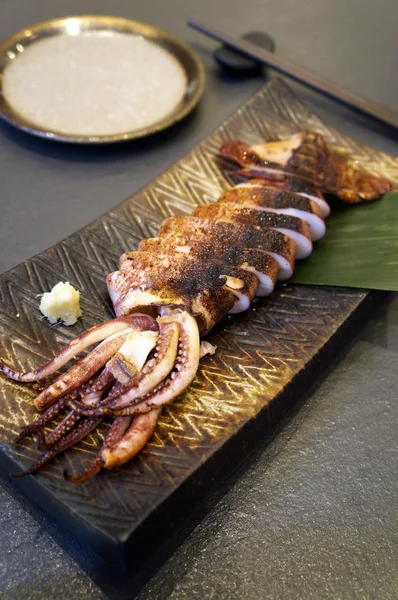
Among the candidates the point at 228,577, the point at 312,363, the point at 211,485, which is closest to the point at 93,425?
the point at 211,485

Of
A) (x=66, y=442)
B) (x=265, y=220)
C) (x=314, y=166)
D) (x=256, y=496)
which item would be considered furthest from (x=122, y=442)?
(x=314, y=166)

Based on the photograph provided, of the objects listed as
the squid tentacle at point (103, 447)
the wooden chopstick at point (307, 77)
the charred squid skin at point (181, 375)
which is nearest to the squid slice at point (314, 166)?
the wooden chopstick at point (307, 77)

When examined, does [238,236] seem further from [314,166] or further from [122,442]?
[122,442]

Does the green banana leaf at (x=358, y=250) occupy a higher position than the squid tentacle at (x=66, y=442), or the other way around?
the squid tentacle at (x=66, y=442)

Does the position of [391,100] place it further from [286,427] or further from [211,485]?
[211,485]

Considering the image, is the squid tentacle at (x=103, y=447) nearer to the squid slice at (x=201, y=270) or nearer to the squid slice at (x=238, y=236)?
the squid slice at (x=201, y=270)
